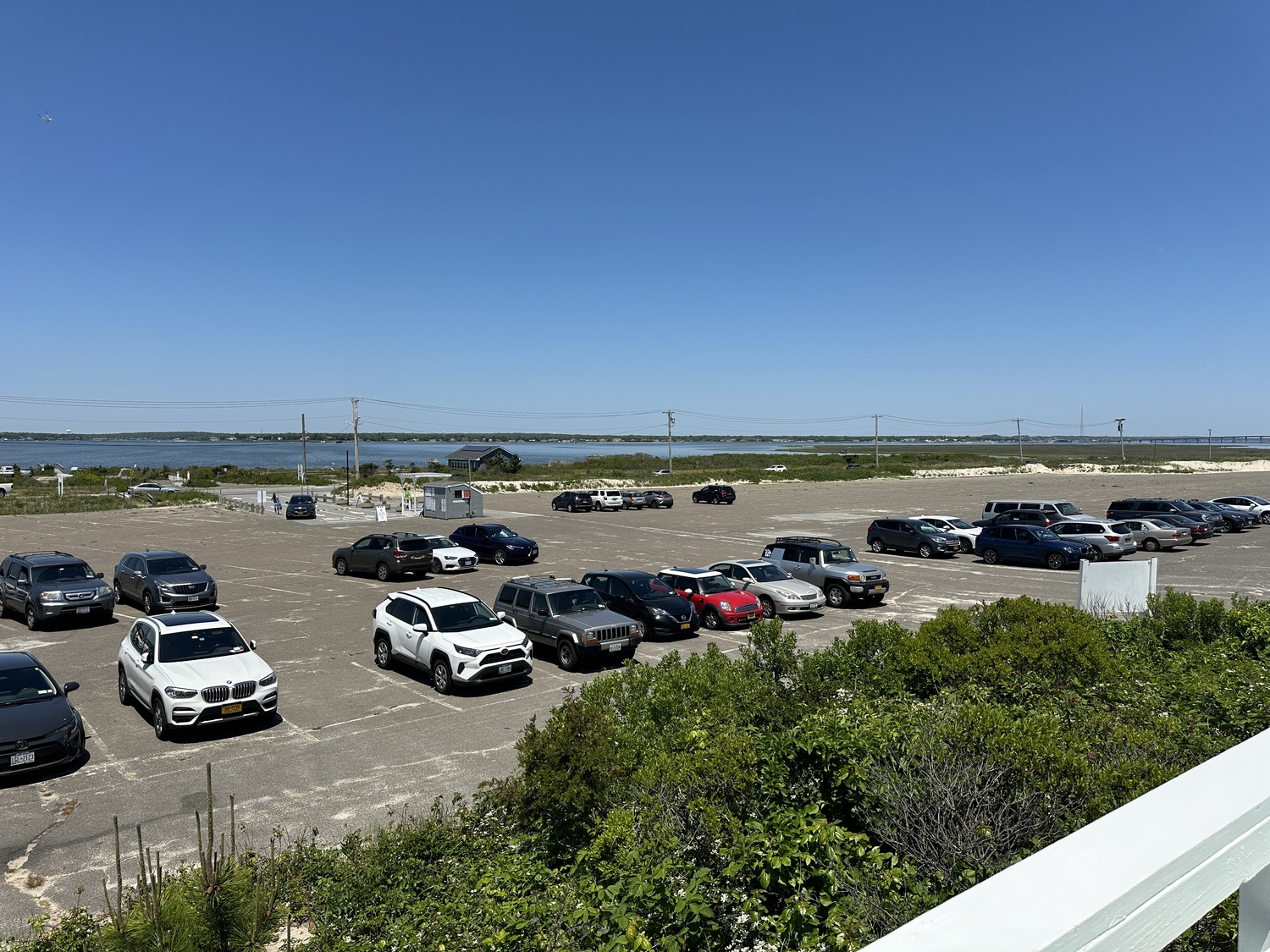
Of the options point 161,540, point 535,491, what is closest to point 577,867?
point 161,540

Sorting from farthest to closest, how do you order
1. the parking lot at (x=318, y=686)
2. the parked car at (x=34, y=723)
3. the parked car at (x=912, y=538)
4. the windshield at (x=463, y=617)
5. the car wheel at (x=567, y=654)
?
the parked car at (x=912, y=538) < the car wheel at (x=567, y=654) < the windshield at (x=463, y=617) < the parked car at (x=34, y=723) < the parking lot at (x=318, y=686)

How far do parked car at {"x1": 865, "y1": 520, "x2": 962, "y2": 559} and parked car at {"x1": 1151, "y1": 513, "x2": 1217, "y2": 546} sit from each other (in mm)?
9668

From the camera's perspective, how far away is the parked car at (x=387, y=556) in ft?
92.7

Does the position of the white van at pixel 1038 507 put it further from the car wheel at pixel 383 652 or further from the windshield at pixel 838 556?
the car wheel at pixel 383 652

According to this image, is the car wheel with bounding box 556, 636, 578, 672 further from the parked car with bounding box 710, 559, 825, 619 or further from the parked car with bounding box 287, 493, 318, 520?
the parked car with bounding box 287, 493, 318, 520

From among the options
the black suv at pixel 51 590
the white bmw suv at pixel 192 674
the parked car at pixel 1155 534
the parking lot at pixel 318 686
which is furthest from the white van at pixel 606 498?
the white bmw suv at pixel 192 674

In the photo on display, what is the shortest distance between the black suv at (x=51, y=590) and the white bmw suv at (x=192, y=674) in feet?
23.4

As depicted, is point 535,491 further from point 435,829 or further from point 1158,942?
point 1158,942

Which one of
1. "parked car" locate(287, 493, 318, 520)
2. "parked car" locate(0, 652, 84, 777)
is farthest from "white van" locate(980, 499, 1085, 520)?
"parked car" locate(287, 493, 318, 520)

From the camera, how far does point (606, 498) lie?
2235 inches

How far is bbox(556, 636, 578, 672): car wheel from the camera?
55.6 feet

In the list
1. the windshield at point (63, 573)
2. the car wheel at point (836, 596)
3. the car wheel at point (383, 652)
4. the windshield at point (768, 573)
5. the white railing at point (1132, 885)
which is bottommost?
the car wheel at point (836, 596)

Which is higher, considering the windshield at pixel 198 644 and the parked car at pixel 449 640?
the windshield at pixel 198 644

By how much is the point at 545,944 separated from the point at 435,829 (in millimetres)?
3184
